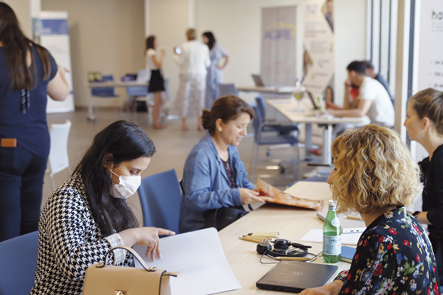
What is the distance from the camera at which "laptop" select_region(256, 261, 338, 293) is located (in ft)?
4.91

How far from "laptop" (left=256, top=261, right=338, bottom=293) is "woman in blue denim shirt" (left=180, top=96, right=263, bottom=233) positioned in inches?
34.3

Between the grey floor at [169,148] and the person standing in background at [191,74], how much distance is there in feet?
1.65

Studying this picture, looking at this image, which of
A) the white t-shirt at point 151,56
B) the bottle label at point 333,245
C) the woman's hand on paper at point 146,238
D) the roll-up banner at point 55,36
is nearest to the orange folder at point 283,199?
the bottle label at point 333,245

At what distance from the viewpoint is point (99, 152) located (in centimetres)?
162

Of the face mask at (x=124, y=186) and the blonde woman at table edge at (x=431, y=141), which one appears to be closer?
the face mask at (x=124, y=186)

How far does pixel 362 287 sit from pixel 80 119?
10.8 meters

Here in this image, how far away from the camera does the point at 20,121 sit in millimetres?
2701

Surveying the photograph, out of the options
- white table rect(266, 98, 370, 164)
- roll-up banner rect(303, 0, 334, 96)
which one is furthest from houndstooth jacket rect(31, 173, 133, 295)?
roll-up banner rect(303, 0, 334, 96)

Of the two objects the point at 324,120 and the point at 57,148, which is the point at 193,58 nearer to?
the point at 324,120

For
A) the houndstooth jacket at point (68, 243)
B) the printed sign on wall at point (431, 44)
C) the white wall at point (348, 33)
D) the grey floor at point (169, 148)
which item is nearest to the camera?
the houndstooth jacket at point (68, 243)

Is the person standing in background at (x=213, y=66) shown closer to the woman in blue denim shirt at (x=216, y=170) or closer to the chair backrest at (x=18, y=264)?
the woman in blue denim shirt at (x=216, y=170)

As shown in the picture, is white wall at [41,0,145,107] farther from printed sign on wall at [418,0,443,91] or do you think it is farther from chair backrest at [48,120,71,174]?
printed sign on wall at [418,0,443,91]

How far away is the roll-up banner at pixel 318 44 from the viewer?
295 inches

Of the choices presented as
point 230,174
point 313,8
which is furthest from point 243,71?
point 230,174
